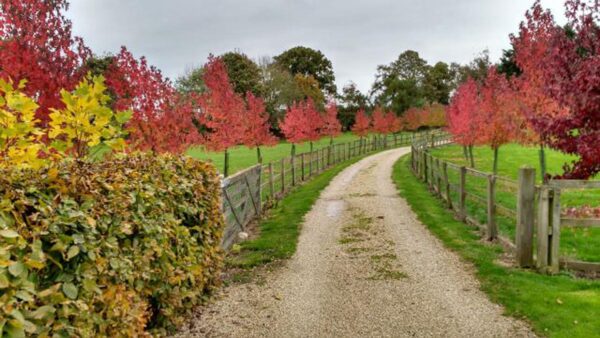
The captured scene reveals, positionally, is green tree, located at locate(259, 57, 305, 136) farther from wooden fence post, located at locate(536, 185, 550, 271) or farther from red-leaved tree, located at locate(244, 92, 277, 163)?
wooden fence post, located at locate(536, 185, 550, 271)

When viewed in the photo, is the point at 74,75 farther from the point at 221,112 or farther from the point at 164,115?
the point at 221,112

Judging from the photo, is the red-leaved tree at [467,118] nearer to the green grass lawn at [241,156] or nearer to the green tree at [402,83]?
the green grass lawn at [241,156]

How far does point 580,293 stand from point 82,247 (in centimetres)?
577

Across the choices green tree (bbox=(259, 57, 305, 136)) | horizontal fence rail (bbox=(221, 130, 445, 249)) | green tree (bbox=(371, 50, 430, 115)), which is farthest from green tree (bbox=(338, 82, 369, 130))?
horizontal fence rail (bbox=(221, 130, 445, 249))

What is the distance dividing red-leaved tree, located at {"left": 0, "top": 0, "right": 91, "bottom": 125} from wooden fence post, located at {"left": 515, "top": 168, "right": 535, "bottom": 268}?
7044mm

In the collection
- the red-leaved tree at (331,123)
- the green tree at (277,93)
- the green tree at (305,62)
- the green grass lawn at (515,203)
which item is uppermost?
the green tree at (305,62)

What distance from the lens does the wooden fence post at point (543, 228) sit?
6648 mm

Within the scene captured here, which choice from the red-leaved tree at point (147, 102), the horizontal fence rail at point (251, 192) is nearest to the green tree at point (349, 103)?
the horizontal fence rail at point (251, 192)

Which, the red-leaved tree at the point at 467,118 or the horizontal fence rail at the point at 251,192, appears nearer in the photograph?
the horizontal fence rail at the point at 251,192

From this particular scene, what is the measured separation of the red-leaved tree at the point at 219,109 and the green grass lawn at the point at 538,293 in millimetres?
13972

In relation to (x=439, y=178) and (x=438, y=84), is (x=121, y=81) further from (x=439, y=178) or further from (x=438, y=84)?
(x=438, y=84)

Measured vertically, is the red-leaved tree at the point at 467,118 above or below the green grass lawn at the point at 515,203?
above

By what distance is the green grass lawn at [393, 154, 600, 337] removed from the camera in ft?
15.9

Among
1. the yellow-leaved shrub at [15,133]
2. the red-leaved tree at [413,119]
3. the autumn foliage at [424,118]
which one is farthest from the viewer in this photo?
the red-leaved tree at [413,119]
